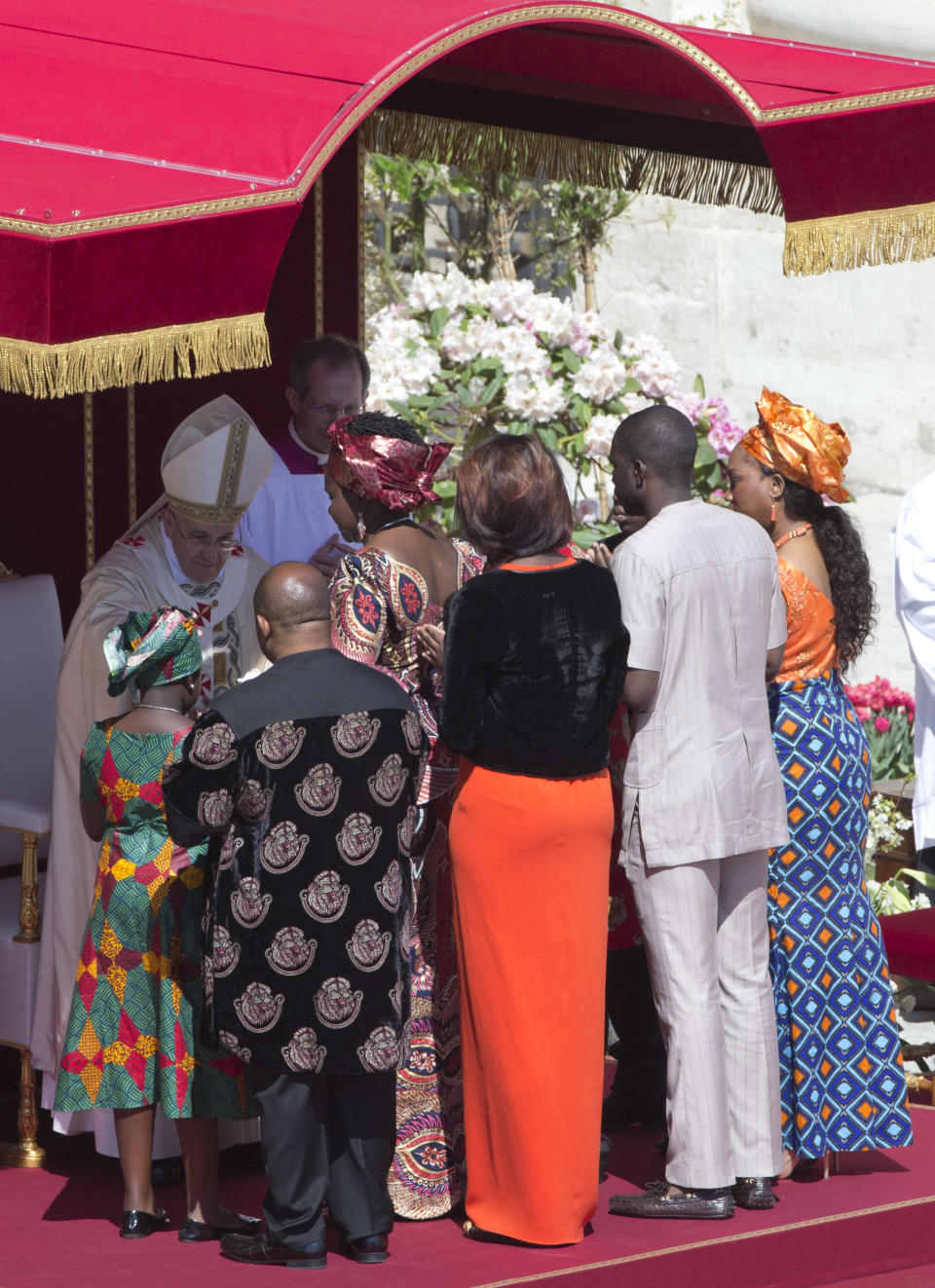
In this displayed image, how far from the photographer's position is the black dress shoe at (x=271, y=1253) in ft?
14.9

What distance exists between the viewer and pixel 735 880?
501 centimetres

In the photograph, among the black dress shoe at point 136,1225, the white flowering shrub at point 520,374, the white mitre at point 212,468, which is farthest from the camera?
the white flowering shrub at point 520,374

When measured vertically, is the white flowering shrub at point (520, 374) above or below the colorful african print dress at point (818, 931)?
above

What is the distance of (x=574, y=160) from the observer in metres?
7.18

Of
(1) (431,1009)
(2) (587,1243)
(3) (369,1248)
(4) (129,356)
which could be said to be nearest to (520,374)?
(4) (129,356)

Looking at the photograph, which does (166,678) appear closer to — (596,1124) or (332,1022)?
(332,1022)

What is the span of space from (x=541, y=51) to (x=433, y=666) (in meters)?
2.38

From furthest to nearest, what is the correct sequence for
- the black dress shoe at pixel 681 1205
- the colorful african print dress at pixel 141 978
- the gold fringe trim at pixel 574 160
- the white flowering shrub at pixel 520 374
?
the white flowering shrub at pixel 520 374, the gold fringe trim at pixel 574 160, the black dress shoe at pixel 681 1205, the colorful african print dress at pixel 141 978

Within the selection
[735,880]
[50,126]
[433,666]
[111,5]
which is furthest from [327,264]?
[735,880]

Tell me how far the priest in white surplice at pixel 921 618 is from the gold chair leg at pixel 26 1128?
10.0 feet

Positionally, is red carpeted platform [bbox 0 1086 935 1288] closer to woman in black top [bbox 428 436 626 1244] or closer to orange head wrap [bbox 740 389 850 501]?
woman in black top [bbox 428 436 626 1244]

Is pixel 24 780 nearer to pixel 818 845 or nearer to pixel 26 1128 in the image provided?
pixel 26 1128

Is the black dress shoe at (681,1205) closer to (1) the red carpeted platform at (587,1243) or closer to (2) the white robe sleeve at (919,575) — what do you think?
(1) the red carpeted platform at (587,1243)

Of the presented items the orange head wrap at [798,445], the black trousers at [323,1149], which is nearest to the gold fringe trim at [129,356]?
the orange head wrap at [798,445]
